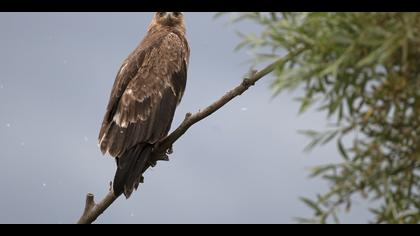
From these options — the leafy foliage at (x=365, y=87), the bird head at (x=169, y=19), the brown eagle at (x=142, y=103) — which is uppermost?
the bird head at (x=169, y=19)

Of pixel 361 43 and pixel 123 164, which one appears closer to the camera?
pixel 361 43

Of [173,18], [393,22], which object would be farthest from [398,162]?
[173,18]

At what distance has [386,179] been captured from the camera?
5250mm

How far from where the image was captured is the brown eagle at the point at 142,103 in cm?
813

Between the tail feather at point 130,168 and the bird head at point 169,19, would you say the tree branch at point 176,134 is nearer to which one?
the tail feather at point 130,168

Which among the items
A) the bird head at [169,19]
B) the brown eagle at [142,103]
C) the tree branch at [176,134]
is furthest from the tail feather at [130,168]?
the bird head at [169,19]

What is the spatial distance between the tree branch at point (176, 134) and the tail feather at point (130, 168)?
14cm

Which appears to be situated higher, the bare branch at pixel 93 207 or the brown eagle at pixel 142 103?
the brown eagle at pixel 142 103

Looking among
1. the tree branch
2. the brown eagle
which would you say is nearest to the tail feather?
the brown eagle

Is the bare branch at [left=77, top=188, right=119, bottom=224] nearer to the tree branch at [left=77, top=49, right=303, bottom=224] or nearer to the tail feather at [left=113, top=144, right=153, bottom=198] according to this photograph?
the tree branch at [left=77, top=49, right=303, bottom=224]

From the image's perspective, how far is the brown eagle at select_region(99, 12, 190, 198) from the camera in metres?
8.13

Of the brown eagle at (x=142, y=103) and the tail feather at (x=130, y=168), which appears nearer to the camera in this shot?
the tail feather at (x=130, y=168)
